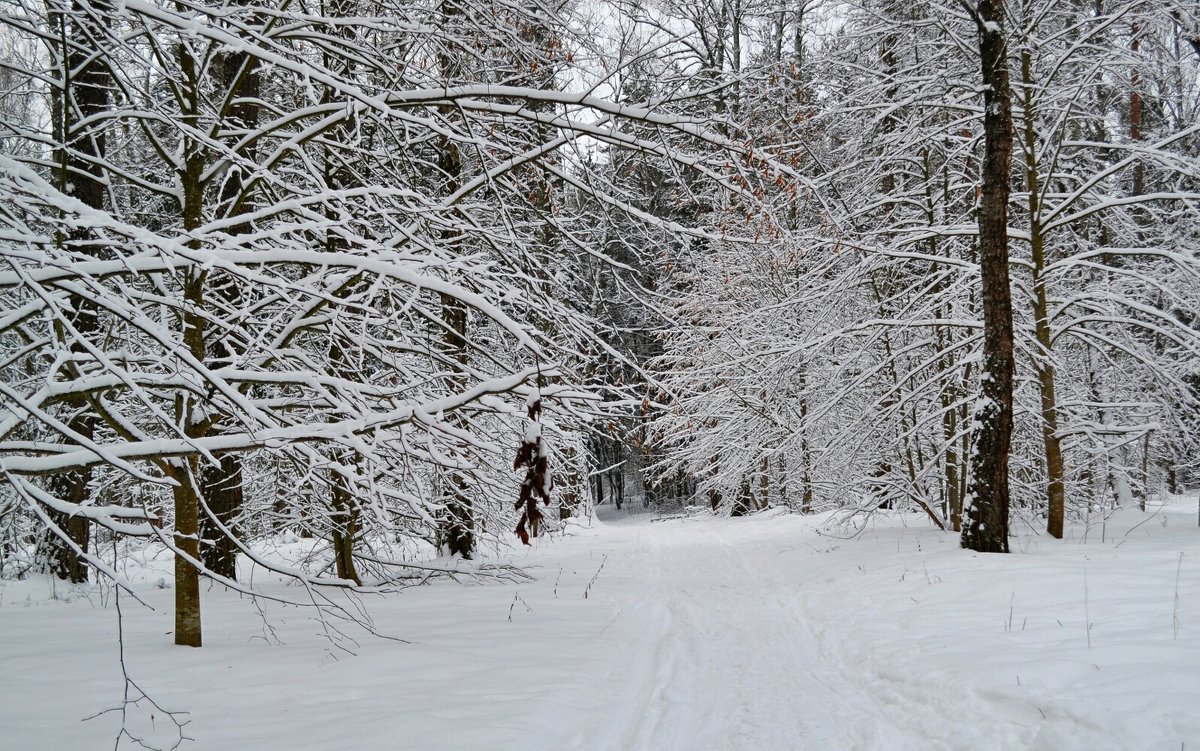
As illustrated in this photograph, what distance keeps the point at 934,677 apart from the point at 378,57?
17.6 feet

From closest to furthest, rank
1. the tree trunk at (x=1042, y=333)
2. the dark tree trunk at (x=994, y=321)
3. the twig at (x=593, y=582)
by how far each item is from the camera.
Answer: the dark tree trunk at (x=994, y=321), the twig at (x=593, y=582), the tree trunk at (x=1042, y=333)

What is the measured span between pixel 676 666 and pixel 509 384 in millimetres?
3576

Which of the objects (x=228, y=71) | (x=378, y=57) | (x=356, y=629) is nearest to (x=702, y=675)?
(x=356, y=629)

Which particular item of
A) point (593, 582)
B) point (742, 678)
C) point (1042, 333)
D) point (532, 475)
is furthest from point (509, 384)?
point (1042, 333)

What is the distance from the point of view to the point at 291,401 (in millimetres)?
4363

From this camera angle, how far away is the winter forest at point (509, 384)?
11.3ft

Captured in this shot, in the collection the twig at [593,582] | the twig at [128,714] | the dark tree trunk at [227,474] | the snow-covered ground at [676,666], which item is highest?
the dark tree trunk at [227,474]

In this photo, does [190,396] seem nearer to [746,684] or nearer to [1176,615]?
[746,684]

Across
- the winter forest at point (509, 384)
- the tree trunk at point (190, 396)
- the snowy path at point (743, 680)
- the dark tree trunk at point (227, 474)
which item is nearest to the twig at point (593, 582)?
the winter forest at point (509, 384)

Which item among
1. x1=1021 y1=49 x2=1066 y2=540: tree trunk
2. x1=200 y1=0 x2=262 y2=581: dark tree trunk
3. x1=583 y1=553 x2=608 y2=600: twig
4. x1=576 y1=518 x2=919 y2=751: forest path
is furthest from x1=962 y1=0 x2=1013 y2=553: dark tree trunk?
x1=200 y1=0 x2=262 y2=581: dark tree trunk

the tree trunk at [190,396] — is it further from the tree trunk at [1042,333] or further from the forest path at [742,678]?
the tree trunk at [1042,333]

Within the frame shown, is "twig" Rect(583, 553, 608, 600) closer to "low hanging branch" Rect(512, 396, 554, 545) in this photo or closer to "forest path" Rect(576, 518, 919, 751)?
"forest path" Rect(576, 518, 919, 751)

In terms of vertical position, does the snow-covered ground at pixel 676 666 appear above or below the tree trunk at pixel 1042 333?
below

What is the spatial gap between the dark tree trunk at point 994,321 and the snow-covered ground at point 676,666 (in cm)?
64
